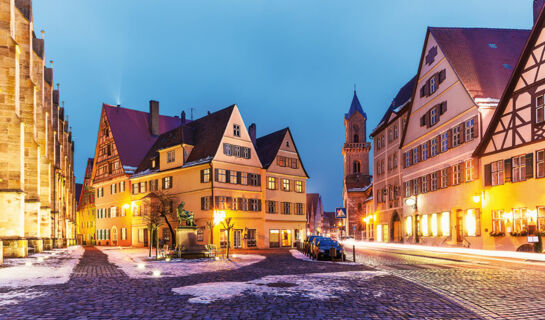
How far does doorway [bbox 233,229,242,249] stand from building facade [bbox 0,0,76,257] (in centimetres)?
1571

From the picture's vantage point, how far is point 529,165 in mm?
26438

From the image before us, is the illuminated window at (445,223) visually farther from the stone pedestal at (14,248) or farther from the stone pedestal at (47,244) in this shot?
the stone pedestal at (47,244)

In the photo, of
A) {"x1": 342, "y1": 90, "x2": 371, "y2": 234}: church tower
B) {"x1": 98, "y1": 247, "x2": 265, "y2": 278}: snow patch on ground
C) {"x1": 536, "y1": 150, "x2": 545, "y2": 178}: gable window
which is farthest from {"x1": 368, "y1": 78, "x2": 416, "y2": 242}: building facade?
{"x1": 342, "y1": 90, "x2": 371, "y2": 234}: church tower

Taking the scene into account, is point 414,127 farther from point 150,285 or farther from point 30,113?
point 150,285

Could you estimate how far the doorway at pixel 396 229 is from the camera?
48.0 m

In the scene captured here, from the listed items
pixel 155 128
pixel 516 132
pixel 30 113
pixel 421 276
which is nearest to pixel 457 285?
pixel 421 276

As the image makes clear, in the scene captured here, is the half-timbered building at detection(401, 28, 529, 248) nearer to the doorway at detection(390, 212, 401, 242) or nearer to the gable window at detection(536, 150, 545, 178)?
the doorway at detection(390, 212, 401, 242)

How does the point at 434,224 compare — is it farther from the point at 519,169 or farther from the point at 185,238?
the point at 185,238

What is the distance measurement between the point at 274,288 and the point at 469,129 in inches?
980

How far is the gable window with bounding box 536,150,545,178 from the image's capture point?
25469mm

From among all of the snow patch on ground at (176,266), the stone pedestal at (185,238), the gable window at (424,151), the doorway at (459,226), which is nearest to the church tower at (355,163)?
the gable window at (424,151)

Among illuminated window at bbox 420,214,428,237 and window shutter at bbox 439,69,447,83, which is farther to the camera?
illuminated window at bbox 420,214,428,237

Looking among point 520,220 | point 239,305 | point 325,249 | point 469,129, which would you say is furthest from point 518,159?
point 239,305

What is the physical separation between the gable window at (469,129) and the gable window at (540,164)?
667cm
